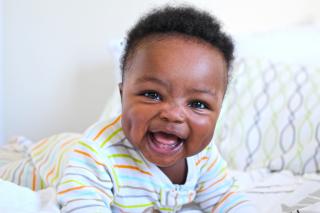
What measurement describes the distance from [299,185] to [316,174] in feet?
0.63

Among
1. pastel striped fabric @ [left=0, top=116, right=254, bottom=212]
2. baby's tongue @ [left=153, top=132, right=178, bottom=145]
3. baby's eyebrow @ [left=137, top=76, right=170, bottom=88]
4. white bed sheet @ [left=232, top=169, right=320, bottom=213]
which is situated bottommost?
white bed sheet @ [left=232, top=169, right=320, bottom=213]

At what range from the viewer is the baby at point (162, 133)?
2.40 feet

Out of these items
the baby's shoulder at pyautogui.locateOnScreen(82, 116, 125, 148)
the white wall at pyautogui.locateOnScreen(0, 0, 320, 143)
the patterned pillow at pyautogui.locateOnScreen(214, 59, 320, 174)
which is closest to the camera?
the baby's shoulder at pyautogui.locateOnScreen(82, 116, 125, 148)

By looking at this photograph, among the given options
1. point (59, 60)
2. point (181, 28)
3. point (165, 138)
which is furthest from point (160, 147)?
point (59, 60)

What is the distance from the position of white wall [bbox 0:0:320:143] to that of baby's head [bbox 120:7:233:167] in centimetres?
93

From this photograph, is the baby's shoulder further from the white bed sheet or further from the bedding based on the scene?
the white bed sheet

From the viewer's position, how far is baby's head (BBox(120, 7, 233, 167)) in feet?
2.38

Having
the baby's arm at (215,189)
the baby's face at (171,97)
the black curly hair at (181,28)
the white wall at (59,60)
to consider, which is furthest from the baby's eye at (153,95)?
the white wall at (59,60)

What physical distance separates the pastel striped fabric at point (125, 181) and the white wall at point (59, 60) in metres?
0.75

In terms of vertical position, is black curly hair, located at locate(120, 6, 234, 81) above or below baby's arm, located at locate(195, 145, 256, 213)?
above

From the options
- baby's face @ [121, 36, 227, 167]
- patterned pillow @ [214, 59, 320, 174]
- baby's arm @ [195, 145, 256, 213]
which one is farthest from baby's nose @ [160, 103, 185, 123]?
patterned pillow @ [214, 59, 320, 174]

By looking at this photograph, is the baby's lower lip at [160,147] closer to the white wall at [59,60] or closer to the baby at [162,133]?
the baby at [162,133]

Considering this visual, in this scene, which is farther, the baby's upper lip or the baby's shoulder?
the baby's shoulder

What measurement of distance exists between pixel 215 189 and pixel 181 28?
14.2 inches
